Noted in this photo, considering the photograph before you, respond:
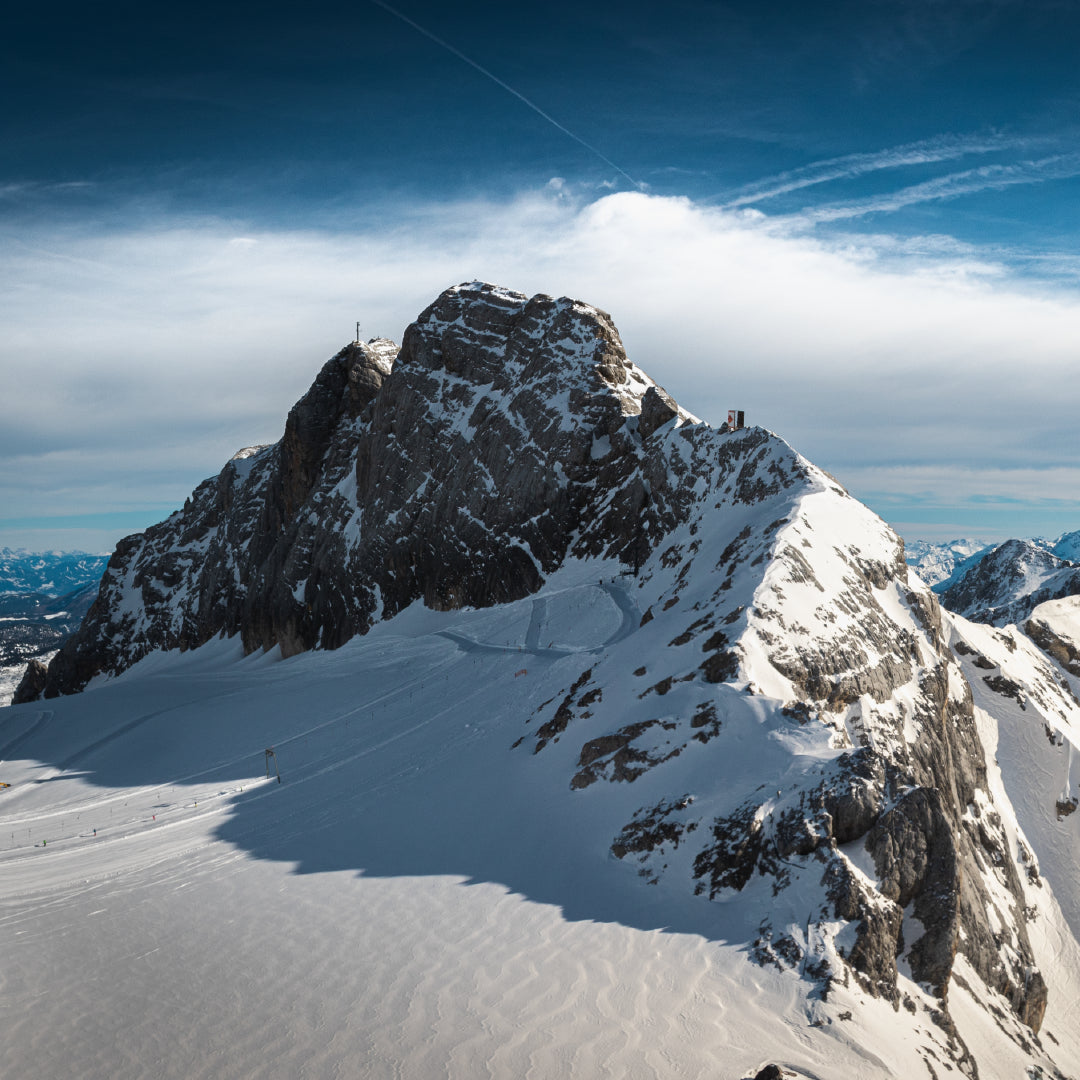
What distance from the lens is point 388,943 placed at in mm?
16906

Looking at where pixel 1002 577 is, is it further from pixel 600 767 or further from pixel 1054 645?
pixel 600 767

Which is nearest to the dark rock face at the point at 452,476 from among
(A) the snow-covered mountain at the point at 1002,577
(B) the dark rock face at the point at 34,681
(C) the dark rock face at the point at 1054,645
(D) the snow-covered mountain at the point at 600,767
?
(D) the snow-covered mountain at the point at 600,767

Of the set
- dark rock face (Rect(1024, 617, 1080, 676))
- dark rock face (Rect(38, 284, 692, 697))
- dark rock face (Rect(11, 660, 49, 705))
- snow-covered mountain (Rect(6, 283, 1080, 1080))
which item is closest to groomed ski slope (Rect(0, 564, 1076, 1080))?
snow-covered mountain (Rect(6, 283, 1080, 1080))

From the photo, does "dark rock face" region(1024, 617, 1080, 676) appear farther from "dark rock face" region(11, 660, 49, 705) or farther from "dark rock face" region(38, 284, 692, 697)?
"dark rock face" region(11, 660, 49, 705)

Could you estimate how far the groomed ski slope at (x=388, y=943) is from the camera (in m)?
13.3

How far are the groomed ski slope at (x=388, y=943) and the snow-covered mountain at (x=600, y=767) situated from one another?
0.40 ft

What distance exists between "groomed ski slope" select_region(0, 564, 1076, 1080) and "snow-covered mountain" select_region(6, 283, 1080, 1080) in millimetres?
120

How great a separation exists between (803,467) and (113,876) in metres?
36.3

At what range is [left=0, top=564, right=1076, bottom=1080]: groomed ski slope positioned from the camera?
1327 cm

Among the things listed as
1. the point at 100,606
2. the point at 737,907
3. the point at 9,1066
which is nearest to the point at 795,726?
the point at 737,907

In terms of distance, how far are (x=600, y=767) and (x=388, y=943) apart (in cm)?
917

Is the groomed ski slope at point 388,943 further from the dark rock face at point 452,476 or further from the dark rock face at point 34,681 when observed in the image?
the dark rock face at point 34,681

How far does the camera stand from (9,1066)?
43.4 feet

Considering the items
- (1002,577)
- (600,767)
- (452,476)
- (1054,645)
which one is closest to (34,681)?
(452,476)
